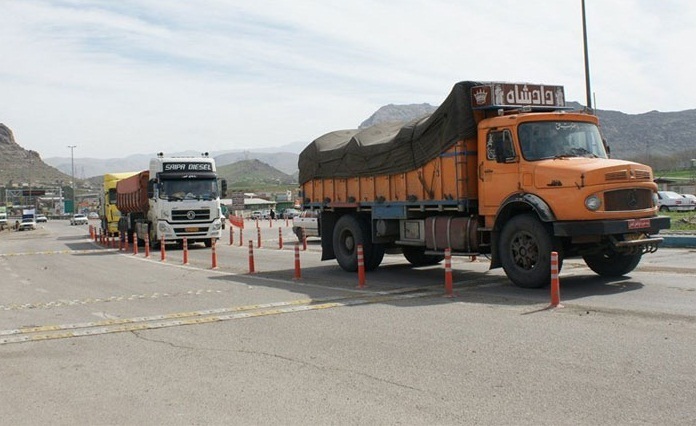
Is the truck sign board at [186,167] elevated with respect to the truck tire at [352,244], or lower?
elevated

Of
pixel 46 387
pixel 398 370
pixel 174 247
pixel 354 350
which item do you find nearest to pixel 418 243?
pixel 354 350

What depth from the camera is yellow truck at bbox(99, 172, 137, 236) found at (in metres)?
39.3

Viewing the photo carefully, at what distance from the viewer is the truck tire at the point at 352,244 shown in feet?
53.6

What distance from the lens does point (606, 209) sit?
11469 millimetres

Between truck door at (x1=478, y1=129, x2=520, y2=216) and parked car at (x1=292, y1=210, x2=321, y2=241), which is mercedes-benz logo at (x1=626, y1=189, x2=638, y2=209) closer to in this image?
truck door at (x1=478, y1=129, x2=520, y2=216)

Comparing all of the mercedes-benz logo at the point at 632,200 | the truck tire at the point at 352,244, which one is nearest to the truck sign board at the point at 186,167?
the truck tire at the point at 352,244

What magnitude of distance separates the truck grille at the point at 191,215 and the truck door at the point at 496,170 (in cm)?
1709

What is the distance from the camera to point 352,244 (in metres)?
16.9

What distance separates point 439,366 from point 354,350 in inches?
49.1

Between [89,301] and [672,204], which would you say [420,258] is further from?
[672,204]

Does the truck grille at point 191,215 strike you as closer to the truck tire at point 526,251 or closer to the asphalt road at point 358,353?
the asphalt road at point 358,353

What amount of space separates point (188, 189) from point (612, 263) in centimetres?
1878

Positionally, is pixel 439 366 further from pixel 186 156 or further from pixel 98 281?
pixel 186 156

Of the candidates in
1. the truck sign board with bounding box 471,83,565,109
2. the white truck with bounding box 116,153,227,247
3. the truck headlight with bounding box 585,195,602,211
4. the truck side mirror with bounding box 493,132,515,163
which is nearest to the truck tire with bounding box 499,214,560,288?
the truck headlight with bounding box 585,195,602,211
